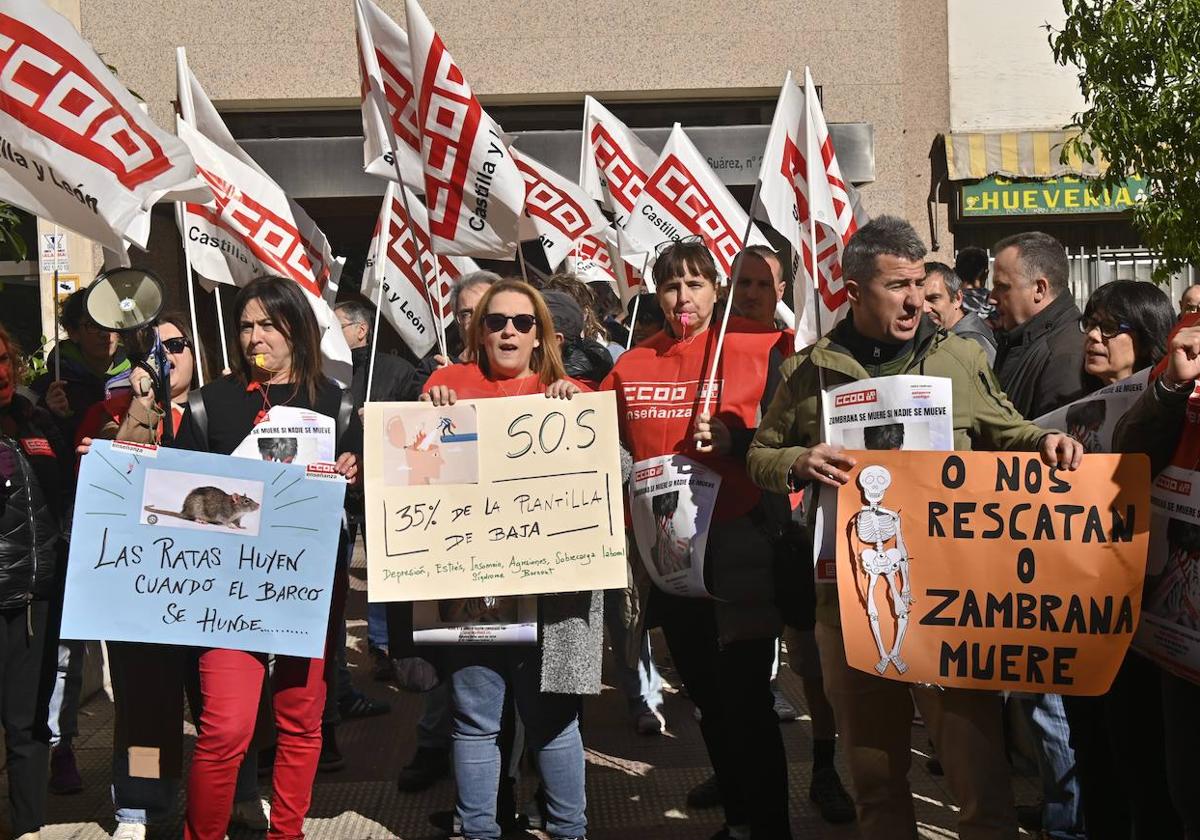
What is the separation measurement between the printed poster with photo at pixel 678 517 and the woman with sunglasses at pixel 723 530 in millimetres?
57

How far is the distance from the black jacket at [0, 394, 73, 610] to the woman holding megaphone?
0.64 meters

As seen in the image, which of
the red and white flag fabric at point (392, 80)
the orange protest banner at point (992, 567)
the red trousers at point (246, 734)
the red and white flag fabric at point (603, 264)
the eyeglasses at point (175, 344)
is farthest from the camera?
the red and white flag fabric at point (603, 264)

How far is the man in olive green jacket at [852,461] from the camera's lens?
3.68 meters

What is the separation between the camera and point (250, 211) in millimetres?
6422

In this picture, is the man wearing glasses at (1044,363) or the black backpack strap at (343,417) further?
the black backpack strap at (343,417)

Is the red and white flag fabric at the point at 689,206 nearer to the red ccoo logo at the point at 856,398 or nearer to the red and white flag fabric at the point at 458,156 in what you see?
the red and white flag fabric at the point at 458,156

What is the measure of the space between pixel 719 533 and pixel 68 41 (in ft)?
9.53

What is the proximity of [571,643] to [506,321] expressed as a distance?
44.7 inches

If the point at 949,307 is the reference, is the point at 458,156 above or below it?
above

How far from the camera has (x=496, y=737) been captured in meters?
4.46

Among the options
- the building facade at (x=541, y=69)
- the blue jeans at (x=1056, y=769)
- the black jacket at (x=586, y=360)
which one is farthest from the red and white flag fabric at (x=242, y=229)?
the building facade at (x=541, y=69)

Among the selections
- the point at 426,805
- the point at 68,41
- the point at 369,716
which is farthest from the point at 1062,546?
the point at 369,716

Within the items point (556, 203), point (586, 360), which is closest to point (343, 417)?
point (586, 360)

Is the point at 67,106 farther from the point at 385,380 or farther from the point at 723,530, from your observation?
the point at 723,530
